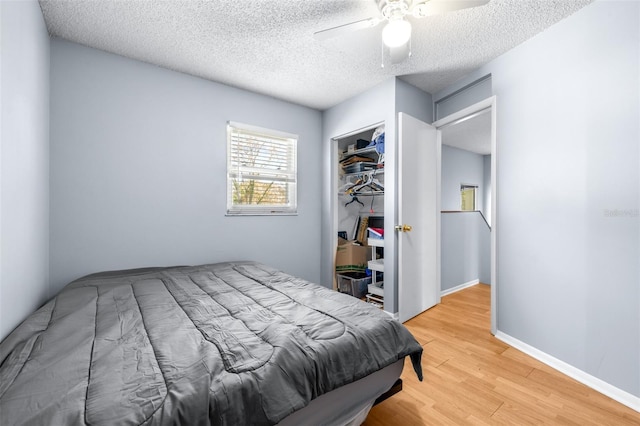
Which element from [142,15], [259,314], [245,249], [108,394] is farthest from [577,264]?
[142,15]

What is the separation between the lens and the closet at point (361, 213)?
10.4 feet

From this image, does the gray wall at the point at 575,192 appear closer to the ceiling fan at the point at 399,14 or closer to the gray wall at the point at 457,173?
the ceiling fan at the point at 399,14

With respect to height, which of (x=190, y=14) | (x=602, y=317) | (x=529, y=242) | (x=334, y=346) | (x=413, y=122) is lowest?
(x=602, y=317)

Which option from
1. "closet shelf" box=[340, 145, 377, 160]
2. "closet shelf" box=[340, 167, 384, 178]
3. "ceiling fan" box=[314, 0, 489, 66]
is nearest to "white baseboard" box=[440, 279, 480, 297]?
"closet shelf" box=[340, 167, 384, 178]

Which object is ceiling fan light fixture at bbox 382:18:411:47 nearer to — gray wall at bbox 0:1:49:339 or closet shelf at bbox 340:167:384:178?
closet shelf at bbox 340:167:384:178

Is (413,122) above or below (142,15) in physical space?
below

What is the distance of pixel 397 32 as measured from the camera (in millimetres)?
1544

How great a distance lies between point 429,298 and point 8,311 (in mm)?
3378

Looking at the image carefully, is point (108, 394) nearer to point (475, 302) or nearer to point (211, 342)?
point (211, 342)

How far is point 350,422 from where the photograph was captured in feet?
4.08

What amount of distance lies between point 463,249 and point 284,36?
12.2 ft

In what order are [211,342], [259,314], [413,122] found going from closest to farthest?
[211,342] → [259,314] → [413,122]

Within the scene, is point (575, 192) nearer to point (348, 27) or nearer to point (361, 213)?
point (348, 27)

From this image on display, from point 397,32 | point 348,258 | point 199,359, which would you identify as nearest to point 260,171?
point 348,258
